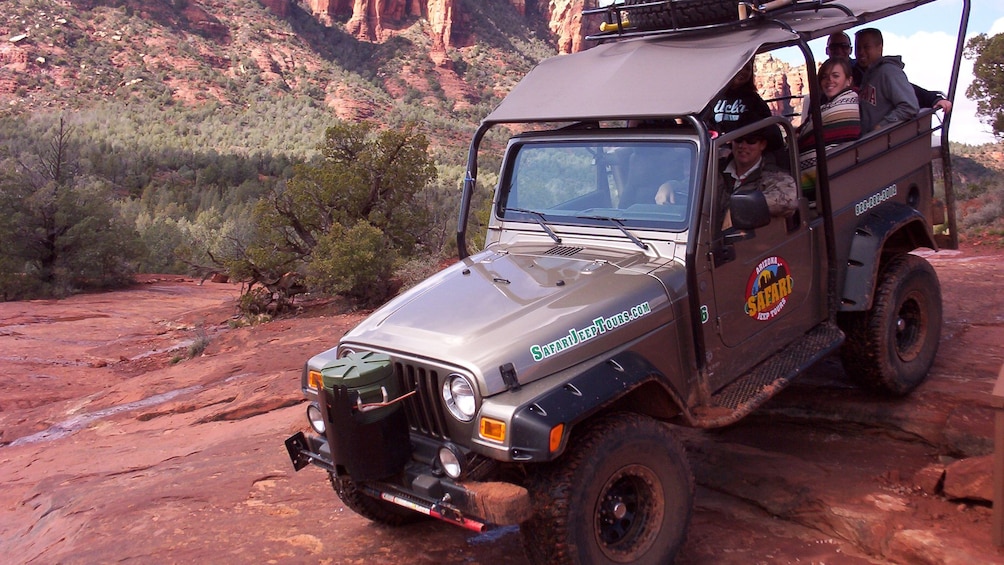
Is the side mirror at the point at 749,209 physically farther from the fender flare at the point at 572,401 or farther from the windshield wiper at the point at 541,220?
the windshield wiper at the point at 541,220

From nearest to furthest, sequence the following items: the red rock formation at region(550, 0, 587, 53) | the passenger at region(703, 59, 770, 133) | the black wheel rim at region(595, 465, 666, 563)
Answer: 1. the black wheel rim at region(595, 465, 666, 563)
2. the passenger at region(703, 59, 770, 133)
3. the red rock formation at region(550, 0, 587, 53)

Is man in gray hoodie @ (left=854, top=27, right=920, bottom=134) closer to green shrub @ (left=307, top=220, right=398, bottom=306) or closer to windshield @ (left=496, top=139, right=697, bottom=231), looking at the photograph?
windshield @ (left=496, top=139, right=697, bottom=231)

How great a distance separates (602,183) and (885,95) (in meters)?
2.35

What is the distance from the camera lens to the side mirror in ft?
12.6

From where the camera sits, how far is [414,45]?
58000 mm

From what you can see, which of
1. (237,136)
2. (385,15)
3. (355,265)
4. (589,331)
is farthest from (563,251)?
(385,15)

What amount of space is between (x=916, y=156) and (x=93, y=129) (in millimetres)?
39085

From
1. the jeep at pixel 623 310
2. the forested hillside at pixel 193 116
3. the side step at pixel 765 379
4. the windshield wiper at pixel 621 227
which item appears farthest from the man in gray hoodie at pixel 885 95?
the forested hillside at pixel 193 116

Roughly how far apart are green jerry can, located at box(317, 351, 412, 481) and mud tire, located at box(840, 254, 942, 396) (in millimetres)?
2994

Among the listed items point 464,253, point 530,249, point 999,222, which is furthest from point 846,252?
point 999,222

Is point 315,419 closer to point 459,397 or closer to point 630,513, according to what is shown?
point 459,397

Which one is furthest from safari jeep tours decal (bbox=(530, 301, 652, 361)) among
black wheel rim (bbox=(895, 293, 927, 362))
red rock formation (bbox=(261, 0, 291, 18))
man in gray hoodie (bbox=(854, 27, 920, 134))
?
red rock formation (bbox=(261, 0, 291, 18))

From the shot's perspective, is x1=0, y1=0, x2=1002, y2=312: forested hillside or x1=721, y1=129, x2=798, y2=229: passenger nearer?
x1=721, y1=129, x2=798, y2=229: passenger

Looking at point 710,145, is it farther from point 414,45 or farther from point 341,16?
point 341,16
